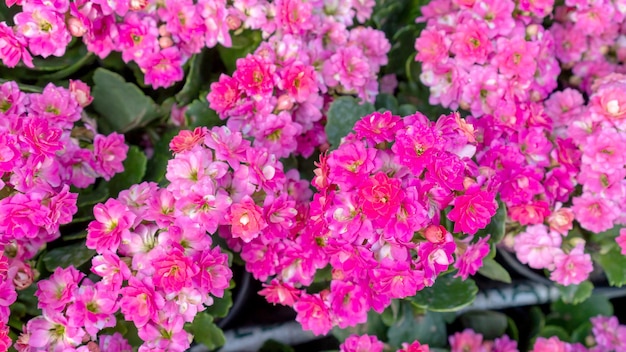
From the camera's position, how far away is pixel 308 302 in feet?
3.26

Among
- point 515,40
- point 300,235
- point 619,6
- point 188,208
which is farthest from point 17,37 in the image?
point 619,6

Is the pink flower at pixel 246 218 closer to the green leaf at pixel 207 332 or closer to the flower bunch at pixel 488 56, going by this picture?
the green leaf at pixel 207 332

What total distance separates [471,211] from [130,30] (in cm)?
63

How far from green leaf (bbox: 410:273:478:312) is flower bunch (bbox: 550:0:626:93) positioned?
489 mm

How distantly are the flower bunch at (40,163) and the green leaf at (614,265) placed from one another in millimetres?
905

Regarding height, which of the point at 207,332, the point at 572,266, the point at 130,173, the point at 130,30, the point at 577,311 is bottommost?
the point at 577,311

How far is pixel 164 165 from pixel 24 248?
0.27 m

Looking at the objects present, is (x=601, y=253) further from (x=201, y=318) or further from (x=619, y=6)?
(x=201, y=318)

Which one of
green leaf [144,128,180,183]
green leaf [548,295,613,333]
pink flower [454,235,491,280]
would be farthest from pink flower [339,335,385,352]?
green leaf [548,295,613,333]

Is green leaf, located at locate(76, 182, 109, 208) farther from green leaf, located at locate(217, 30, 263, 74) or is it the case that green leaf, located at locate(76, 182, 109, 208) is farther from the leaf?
the leaf

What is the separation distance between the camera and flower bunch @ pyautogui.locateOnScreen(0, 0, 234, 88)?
97 cm

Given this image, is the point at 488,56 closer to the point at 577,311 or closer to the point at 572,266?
the point at 572,266

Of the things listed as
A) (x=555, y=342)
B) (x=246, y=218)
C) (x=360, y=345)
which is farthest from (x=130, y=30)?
(x=555, y=342)

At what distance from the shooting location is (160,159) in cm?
112
